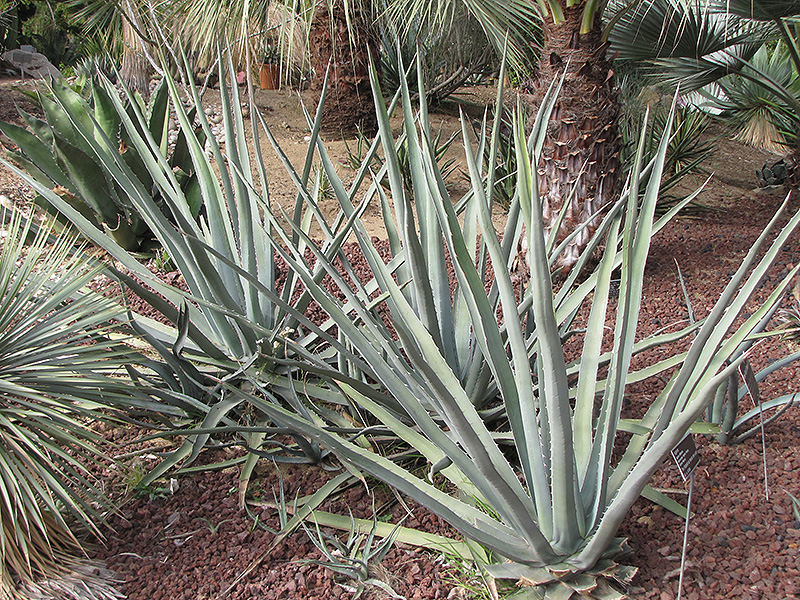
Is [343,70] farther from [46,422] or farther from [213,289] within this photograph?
[46,422]

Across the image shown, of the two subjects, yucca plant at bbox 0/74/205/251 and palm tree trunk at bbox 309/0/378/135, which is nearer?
yucca plant at bbox 0/74/205/251

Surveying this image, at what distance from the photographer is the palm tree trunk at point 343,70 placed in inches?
227

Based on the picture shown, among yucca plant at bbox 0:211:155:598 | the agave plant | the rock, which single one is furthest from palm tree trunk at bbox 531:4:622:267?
the rock

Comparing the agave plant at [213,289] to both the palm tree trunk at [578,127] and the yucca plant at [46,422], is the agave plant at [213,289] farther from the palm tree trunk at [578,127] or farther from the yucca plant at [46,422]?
the palm tree trunk at [578,127]

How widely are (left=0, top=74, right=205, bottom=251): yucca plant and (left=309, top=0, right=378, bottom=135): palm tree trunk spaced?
249cm

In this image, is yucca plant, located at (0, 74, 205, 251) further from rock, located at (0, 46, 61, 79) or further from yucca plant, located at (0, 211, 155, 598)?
rock, located at (0, 46, 61, 79)

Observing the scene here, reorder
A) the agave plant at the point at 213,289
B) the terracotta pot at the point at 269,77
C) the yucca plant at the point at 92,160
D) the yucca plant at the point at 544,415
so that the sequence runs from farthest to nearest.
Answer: the terracotta pot at the point at 269,77 < the yucca plant at the point at 92,160 < the agave plant at the point at 213,289 < the yucca plant at the point at 544,415

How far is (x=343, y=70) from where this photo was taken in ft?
19.6

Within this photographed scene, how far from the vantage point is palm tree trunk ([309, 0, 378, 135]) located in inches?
227

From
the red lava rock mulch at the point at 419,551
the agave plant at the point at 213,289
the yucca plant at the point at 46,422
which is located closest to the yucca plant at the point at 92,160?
the agave plant at the point at 213,289

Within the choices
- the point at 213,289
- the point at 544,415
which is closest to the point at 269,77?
the point at 213,289

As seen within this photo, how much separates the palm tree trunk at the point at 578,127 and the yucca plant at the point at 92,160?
1785 mm

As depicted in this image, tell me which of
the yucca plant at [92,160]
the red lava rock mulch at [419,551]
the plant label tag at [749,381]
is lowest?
the red lava rock mulch at [419,551]

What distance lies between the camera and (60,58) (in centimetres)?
1021
